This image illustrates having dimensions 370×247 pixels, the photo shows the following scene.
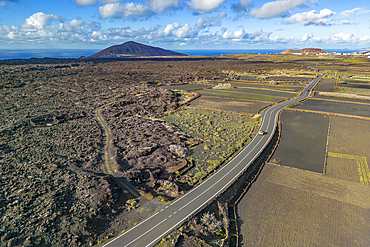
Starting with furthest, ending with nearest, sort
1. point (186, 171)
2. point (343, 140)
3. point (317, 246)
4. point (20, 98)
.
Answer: point (20, 98) < point (343, 140) < point (186, 171) < point (317, 246)

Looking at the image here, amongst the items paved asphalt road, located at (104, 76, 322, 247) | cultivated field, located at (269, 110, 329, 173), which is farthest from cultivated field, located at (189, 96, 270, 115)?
paved asphalt road, located at (104, 76, 322, 247)

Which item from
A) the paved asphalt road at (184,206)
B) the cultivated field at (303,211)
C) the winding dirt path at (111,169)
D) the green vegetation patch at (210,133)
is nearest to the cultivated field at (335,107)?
the green vegetation patch at (210,133)

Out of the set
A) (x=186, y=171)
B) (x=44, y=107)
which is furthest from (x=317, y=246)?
(x=44, y=107)

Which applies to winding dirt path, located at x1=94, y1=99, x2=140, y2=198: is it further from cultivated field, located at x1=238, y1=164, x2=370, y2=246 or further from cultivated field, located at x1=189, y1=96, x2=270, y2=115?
cultivated field, located at x1=189, y1=96, x2=270, y2=115

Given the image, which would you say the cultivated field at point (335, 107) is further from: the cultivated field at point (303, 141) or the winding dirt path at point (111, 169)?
the winding dirt path at point (111, 169)

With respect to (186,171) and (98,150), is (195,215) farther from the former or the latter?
(98,150)
